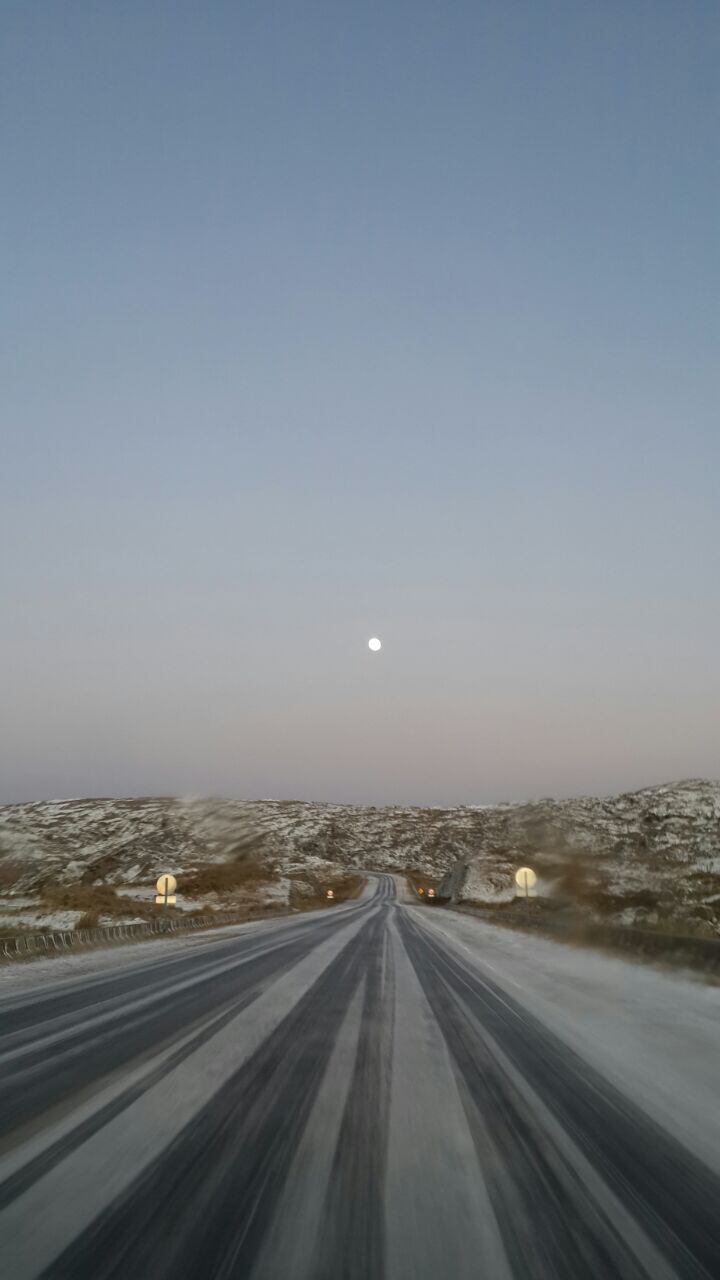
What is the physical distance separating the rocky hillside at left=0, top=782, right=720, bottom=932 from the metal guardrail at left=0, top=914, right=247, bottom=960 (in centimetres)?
786

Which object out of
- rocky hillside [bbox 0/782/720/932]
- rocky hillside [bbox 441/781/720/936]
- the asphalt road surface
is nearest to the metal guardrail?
rocky hillside [bbox 0/782/720/932]

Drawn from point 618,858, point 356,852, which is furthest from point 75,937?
point 356,852

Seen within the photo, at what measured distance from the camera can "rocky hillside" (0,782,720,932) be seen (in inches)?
1426

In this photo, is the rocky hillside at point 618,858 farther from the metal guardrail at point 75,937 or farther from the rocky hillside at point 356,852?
the metal guardrail at point 75,937

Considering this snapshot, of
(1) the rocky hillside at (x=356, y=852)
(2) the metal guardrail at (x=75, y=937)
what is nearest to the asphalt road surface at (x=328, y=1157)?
(2) the metal guardrail at (x=75, y=937)

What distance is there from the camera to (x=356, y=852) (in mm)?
121500

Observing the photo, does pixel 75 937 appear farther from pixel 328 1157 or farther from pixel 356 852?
pixel 356 852

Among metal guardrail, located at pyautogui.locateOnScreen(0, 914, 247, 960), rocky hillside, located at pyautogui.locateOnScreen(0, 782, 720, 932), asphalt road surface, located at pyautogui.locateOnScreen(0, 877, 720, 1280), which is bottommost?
rocky hillside, located at pyautogui.locateOnScreen(0, 782, 720, 932)

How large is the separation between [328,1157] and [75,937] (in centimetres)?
1694

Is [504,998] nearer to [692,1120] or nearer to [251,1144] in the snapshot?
[692,1120]

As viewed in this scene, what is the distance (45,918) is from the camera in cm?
3094

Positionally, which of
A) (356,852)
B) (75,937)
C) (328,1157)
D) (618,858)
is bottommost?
(356,852)

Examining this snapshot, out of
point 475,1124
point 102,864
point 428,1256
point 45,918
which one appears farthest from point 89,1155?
point 102,864

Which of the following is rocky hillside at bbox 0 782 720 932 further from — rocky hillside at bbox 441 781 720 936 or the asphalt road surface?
the asphalt road surface
